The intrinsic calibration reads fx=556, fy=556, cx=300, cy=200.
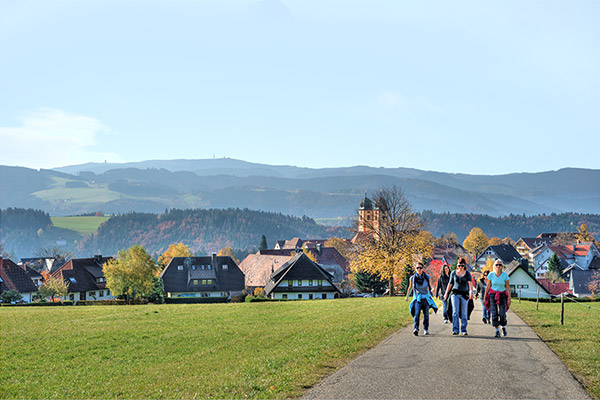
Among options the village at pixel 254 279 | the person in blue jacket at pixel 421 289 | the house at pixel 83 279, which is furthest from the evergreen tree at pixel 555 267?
the person in blue jacket at pixel 421 289

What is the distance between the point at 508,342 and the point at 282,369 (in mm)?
7618

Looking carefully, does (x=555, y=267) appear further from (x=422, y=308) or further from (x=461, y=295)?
(x=422, y=308)

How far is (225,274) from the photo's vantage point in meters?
107

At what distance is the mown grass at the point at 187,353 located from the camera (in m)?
14.7

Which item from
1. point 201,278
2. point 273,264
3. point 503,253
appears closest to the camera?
point 201,278

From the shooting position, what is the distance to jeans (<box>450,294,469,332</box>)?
61.3 ft

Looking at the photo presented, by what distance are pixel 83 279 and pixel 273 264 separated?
37829 mm

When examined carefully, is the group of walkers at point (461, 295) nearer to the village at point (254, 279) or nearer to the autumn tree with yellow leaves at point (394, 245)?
the autumn tree with yellow leaves at point (394, 245)

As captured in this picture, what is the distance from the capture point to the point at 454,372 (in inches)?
537

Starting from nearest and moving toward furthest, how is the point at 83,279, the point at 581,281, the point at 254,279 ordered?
the point at 83,279 < the point at 581,281 < the point at 254,279

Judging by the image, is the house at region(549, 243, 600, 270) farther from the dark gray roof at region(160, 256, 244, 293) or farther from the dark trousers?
the dark trousers

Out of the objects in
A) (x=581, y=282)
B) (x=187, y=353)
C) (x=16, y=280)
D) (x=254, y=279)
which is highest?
(x=187, y=353)

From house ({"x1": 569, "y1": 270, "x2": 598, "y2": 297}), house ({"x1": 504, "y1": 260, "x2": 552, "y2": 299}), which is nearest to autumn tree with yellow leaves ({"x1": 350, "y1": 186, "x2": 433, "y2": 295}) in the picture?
house ({"x1": 504, "y1": 260, "x2": 552, "y2": 299})

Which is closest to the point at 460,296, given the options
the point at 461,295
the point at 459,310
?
the point at 461,295
